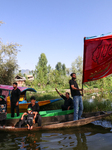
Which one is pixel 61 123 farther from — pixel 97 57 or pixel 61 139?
pixel 97 57

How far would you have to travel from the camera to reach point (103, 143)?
205 inches

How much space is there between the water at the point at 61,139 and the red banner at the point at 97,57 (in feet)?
7.41

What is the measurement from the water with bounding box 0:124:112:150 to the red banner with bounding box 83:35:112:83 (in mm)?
2259

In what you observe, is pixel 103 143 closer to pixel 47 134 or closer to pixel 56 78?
pixel 47 134

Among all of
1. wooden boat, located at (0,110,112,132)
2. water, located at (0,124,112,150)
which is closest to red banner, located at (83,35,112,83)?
wooden boat, located at (0,110,112,132)

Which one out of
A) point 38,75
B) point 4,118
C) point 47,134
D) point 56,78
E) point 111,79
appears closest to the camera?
point 47,134

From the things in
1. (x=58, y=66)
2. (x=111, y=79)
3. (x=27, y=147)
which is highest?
(x=58, y=66)

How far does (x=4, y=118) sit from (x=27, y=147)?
88.4 inches

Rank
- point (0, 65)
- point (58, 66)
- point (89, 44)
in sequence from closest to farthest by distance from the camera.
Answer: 1. point (89, 44)
2. point (0, 65)
3. point (58, 66)

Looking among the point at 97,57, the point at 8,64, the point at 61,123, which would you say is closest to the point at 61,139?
the point at 61,123

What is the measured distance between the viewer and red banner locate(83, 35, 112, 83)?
19.2 ft

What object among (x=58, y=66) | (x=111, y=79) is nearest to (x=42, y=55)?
(x=58, y=66)

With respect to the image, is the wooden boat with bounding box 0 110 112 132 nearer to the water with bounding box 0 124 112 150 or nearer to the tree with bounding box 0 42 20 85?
the water with bounding box 0 124 112 150

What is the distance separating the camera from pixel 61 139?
18.7 feet
